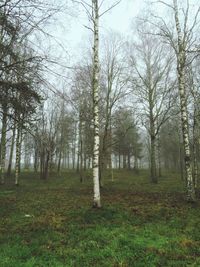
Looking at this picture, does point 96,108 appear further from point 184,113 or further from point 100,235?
point 100,235

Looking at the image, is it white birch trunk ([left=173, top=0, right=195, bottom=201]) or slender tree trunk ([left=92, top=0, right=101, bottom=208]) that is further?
white birch trunk ([left=173, top=0, right=195, bottom=201])

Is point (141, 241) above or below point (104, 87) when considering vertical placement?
below

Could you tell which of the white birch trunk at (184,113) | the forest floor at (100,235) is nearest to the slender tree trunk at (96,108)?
the forest floor at (100,235)

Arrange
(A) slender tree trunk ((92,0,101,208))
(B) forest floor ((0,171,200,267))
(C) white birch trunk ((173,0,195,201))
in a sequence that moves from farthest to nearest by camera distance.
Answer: (C) white birch trunk ((173,0,195,201)) < (A) slender tree trunk ((92,0,101,208)) < (B) forest floor ((0,171,200,267))

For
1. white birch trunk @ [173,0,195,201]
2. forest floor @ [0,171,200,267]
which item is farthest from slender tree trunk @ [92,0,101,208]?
white birch trunk @ [173,0,195,201]

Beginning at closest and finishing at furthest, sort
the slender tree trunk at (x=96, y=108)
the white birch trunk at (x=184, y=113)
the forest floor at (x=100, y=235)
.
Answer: the forest floor at (x=100, y=235) → the slender tree trunk at (x=96, y=108) → the white birch trunk at (x=184, y=113)

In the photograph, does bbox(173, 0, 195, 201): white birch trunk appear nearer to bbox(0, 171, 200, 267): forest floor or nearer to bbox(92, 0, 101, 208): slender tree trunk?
bbox(0, 171, 200, 267): forest floor

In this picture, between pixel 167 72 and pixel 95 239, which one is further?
pixel 167 72

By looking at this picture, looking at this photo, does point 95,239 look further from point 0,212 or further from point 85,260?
point 0,212

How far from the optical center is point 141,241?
6.76m

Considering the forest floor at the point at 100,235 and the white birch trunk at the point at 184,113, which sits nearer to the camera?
the forest floor at the point at 100,235

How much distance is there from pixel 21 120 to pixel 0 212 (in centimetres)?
484

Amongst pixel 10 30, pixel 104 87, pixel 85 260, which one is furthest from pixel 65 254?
pixel 104 87

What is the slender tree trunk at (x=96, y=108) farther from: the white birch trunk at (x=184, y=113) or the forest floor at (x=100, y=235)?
the white birch trunk at (x=184, y=113)
